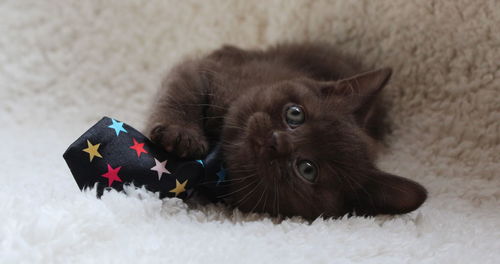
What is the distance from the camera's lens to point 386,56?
5.73 feet

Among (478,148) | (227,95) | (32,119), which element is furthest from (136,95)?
(478,148)

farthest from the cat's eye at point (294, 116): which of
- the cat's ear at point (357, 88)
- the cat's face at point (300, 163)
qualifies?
the cat's ear at point (357, 88)

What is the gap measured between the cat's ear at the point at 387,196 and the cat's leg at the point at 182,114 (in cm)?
40

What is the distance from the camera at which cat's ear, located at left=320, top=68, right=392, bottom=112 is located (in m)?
1.40

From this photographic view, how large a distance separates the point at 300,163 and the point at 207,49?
0.90m

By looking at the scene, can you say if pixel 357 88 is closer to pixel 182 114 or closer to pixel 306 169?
pixel 306 169

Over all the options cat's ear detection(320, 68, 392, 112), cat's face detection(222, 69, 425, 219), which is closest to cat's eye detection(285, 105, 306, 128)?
cat's face detection(222, 69, 425, 219)

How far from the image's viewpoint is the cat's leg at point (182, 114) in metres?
1.13

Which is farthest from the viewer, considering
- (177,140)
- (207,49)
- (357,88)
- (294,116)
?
(207,49)

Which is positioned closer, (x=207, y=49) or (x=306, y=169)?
(x=306, y=169)

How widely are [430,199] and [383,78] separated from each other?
344 millimetres

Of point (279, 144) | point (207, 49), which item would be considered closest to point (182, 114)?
point (279, 144)

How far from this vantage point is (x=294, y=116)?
1.26 m

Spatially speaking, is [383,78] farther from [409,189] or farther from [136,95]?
[136,95]
